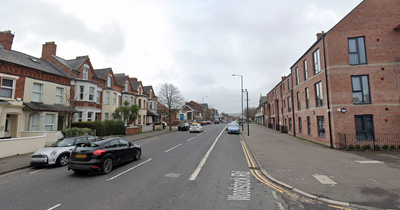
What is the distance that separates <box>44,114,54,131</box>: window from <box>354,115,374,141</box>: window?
26.8 meters

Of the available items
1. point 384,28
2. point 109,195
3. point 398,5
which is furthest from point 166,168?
point 398,5

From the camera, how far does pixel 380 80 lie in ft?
43.1

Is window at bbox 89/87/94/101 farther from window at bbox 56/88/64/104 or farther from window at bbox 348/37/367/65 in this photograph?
window at bbox 348/37/367/65

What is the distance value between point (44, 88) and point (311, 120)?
2614 cm

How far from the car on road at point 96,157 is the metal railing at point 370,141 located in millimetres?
14749

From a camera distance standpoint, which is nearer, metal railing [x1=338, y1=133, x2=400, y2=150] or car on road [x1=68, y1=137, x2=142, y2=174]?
car on road [x1=68, y1=137, x2=142, y2=174]

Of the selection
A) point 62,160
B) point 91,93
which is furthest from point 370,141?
point 91,93

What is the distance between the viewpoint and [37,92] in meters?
16.7

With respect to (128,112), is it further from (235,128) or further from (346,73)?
(346,73)

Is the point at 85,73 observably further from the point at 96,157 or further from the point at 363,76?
the point at 363,76

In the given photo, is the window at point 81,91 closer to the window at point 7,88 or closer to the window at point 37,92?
the window at point 37,92

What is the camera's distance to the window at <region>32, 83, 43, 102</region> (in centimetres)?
1652

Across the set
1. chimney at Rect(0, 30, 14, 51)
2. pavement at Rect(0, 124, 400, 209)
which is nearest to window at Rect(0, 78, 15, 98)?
chimney at Rect(0, 30, 14, 51)

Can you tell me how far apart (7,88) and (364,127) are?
28.1m
